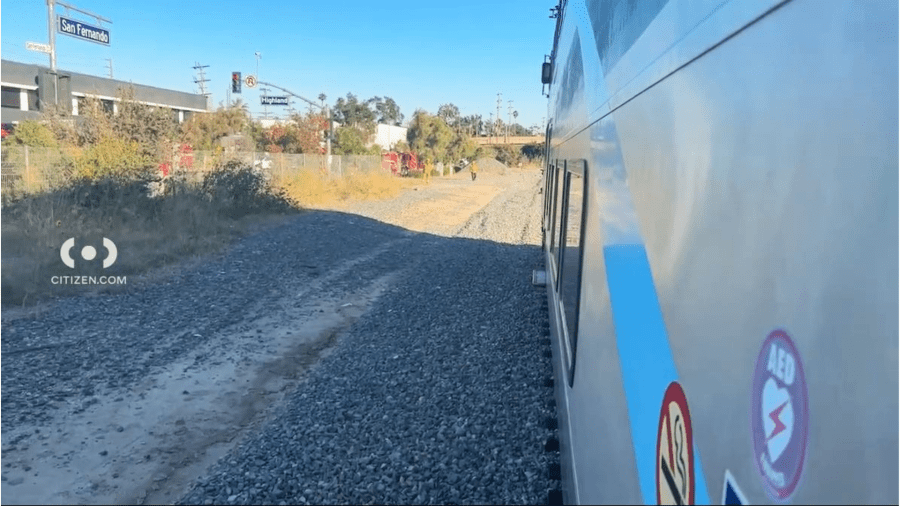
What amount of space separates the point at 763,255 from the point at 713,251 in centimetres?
23

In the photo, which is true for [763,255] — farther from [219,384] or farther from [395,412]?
[219,384]

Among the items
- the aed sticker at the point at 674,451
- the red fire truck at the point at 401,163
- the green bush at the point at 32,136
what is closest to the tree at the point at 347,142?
the red fire truck at the point at 401,163

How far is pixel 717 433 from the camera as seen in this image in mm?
1146

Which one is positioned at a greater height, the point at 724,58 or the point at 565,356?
the point at 724,58

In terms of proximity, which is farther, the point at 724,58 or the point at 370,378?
the point at 370,378

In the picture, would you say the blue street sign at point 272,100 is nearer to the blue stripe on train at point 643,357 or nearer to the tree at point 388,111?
the tree at point 388,111

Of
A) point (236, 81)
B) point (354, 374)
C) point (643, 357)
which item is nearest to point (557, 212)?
point (354, 374)

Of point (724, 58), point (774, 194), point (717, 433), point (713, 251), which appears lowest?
point (717, 433)

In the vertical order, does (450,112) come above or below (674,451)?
above

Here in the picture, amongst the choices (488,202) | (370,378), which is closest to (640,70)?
(370,378)

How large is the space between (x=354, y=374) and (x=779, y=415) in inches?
224

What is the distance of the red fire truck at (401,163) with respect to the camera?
47.3 m

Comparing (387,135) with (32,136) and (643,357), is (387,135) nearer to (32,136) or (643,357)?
(32,136)

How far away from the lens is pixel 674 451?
4.48ft
